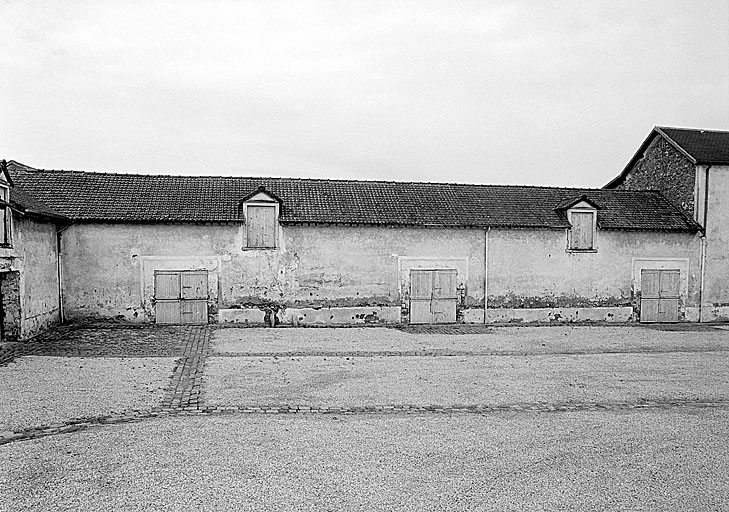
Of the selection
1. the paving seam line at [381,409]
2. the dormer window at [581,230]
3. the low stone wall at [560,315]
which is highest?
the dormer window at [581,230]

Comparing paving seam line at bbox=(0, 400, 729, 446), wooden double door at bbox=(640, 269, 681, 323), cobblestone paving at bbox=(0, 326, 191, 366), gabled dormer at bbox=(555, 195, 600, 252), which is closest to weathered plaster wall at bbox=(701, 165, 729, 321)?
wooden double door at bbox=(640, 269, 681, 323)

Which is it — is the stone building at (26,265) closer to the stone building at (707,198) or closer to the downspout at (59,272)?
the downspout at (59,272)

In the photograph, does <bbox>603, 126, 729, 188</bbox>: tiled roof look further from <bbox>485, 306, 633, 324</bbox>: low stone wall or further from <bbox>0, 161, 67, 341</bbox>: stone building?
<bbox>0, 161, 67, 341</bbox>: stone building

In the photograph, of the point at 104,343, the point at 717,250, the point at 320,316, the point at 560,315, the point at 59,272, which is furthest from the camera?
the point at 717,250

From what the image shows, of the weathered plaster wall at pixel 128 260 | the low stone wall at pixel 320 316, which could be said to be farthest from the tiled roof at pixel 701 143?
the weathered plaster wall at pixel 128 260

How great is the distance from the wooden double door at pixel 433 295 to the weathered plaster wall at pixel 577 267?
1.31m

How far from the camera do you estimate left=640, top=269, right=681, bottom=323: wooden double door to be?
70.2 ft

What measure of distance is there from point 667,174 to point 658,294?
4.70 meters

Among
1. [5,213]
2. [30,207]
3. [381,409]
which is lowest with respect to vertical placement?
[381,409]

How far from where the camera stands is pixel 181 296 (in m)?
18.8

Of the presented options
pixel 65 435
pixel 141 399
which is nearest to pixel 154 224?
pixel 141 399

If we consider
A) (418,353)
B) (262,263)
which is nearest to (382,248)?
(262,263)

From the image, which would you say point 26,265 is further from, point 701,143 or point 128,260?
point 701,143

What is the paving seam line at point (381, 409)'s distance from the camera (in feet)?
27.5
